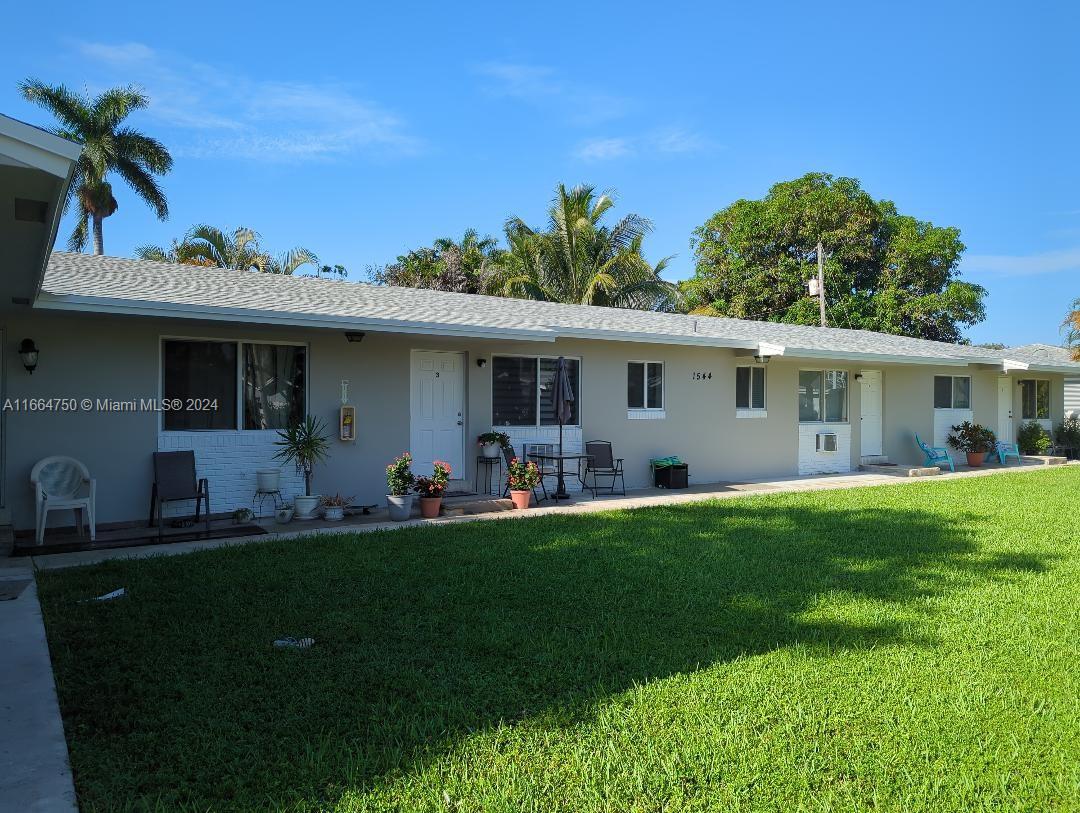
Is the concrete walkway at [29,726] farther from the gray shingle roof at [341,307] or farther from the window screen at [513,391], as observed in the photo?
the window screen at [513,391]

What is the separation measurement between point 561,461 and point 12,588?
7.12 meters

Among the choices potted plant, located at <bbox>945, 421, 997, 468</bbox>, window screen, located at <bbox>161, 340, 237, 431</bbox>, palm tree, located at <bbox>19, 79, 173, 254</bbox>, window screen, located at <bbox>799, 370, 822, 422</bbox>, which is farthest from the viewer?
palm tree, located at <bbox>19, 79, 173, 254</bbox>

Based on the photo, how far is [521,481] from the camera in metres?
10.2

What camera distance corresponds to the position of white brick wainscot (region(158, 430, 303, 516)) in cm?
868

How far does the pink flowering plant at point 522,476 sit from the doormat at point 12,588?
5778 millimetres

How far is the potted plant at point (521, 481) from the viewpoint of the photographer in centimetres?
1016

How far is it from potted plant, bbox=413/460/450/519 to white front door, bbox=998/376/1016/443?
16998 millimetres

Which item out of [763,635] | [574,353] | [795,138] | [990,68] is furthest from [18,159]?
[795,138]

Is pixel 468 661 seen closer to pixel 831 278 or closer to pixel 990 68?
pixel 990 68

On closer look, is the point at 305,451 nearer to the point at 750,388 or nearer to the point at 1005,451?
the point at 750,388

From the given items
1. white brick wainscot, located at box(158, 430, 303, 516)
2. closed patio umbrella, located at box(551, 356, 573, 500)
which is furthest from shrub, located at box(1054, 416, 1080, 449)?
white brick wainscot, located at box(158, 430, 303, 516)

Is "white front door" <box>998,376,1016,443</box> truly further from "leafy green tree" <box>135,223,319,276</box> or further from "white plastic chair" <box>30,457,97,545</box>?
"leafy green tree" <box>135,223,319,276</box>

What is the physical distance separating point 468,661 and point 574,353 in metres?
8.21

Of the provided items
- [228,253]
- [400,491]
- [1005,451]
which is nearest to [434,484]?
[400,491]
